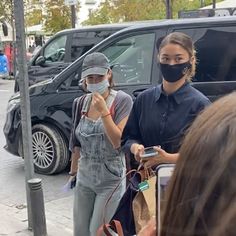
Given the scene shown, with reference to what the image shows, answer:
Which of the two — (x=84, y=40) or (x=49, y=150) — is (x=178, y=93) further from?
(x=84, y=40)

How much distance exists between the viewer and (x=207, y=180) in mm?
779

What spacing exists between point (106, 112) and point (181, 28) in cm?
300

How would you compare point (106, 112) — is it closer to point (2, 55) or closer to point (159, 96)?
point (159, 96)

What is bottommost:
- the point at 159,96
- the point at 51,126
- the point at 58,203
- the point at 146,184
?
the point at 58,203

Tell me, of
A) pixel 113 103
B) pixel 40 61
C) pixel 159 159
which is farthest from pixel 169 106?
pixel 40 61

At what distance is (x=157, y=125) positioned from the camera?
2592 mm

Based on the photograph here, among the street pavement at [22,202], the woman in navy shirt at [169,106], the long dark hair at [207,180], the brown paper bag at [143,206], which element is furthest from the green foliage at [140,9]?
the long dark hair at [207,180]

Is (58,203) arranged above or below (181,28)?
below

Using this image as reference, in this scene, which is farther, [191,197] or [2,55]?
[2,55]

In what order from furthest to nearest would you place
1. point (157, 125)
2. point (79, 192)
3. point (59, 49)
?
point (59, 49) → point (79, 192) → point (157, 125)

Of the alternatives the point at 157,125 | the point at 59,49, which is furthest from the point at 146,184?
the point at 59,49

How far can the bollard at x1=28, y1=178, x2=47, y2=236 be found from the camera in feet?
13.9

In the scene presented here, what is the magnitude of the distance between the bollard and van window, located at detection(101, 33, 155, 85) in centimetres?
210

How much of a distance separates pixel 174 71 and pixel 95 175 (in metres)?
0.89
